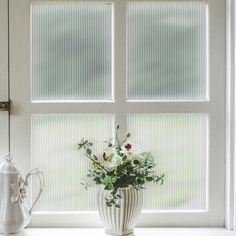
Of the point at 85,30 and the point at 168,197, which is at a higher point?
the point at 85,30

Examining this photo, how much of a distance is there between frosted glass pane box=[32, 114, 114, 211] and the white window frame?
1.2 inches

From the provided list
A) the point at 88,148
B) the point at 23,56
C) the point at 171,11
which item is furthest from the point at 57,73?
the point at 171,11

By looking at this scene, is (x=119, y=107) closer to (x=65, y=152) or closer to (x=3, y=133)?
(x=65, y=152)

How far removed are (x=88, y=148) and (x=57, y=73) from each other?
29cm

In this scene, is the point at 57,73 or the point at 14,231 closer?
the point at 14,231

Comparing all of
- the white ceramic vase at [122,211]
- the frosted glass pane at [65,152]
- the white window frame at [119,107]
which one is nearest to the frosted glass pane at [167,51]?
the white window frame at [119,107]

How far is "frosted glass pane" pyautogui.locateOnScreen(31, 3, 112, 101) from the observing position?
175cm

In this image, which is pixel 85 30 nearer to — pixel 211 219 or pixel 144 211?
pixel 144 211

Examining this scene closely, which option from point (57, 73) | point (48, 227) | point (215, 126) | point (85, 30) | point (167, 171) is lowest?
point (48, 227)

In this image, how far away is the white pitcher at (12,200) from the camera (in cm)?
163

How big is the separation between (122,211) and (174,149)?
0.32 metres

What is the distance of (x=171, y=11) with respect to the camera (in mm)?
1765

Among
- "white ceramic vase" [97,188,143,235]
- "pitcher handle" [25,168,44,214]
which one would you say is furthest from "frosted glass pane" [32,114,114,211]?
"white ceramic vase" [97,188,143,235]

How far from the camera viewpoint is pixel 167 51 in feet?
5.80
